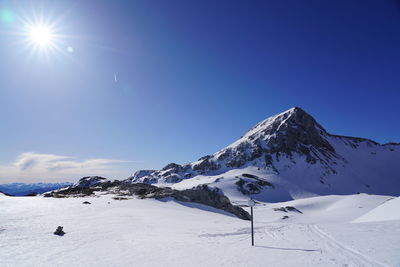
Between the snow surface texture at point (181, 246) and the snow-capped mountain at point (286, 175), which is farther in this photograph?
the snow-capped mountain at point (286, 175)

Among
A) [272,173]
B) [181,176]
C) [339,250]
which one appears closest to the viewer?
[339,250]

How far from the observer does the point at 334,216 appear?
185 feet

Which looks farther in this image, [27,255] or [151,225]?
[151,225]

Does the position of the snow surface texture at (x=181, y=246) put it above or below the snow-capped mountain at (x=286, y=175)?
below

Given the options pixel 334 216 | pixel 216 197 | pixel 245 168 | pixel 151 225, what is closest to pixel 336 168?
pixel 245 168

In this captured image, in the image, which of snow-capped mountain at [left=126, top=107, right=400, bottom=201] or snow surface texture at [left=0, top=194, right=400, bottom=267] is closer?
snow surface texture at [left=0, top=194, right=400, bottom=267]

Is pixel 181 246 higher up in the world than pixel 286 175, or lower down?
lower down

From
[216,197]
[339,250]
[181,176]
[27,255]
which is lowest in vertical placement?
[27,255]

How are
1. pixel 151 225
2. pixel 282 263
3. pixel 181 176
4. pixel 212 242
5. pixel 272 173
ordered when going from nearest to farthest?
pixel 282 263
pixel 212 242
pixel 151 225
pixel 272 173
pixel 181 176

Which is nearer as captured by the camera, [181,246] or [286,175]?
[181,246]

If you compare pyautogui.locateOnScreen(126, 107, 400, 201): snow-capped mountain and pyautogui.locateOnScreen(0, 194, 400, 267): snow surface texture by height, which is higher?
pyautogui.locateOnScreen(126, 107, 400, 201): snow-capped mountain

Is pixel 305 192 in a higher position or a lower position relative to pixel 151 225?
higher

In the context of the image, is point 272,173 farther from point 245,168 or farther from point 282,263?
point 282,263

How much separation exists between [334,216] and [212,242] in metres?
53.2
